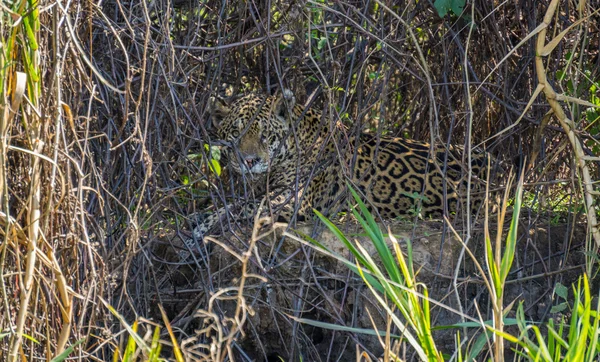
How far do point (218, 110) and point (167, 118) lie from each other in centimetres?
160

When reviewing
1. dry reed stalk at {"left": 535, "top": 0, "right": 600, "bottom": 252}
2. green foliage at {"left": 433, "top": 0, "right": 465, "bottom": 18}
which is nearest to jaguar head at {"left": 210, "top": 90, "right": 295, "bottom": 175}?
green foliage at {"left": 433, "top": 0, "right": 465, "bottom": 18}

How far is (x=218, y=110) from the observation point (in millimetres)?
6898

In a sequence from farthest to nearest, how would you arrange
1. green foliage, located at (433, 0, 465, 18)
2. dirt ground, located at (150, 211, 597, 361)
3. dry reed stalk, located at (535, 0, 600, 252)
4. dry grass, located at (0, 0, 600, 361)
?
dirt ground, located at (150, 211, 597, 361), green foliage, located at (433, 0, 465, 18), dry reed stalk, located at (535, 0, 600, 252), dry grass, located at (0, 0, 600, 361)

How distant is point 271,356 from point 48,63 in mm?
2857

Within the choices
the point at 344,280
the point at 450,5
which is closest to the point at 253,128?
the point at 344,280

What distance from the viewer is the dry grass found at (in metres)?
3.69

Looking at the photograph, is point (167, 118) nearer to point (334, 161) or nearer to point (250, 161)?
point (250, 161)

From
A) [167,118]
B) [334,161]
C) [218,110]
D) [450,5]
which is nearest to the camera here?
[450,5]

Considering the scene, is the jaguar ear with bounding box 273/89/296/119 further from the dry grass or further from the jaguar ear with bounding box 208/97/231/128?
the jaguar ear with bounding box 208/97/231/128

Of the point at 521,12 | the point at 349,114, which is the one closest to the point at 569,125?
the point at 521,12

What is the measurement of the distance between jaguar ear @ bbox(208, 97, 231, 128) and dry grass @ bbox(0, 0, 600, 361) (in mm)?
226

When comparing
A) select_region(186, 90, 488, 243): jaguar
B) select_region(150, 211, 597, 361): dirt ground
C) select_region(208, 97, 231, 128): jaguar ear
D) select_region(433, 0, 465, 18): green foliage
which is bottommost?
select_region(150, 211, 597, 361): dirt ground

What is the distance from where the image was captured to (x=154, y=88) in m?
5.32

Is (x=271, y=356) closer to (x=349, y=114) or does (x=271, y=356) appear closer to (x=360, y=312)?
(x=360, y=312)
